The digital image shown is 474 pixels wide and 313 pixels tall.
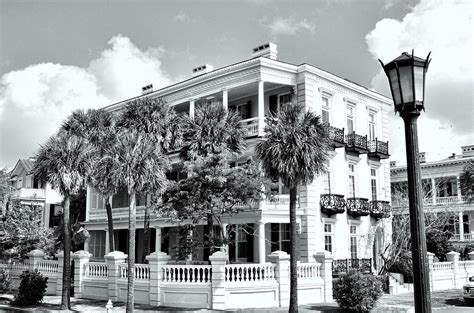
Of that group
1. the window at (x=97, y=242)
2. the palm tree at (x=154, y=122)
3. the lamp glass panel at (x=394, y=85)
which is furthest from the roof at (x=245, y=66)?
the lamp glass panel at (x=394, y=85)

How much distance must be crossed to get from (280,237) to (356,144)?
7.70 meters

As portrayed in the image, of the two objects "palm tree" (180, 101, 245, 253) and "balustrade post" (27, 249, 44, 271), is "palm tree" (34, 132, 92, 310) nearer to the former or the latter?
"palm tree" (180, 101, 245, 253)

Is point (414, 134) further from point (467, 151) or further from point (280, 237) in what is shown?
point (467, 151)

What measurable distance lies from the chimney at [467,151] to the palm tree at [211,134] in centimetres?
3584

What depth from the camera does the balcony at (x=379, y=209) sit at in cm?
3397

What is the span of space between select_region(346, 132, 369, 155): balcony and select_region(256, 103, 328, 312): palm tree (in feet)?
44.1

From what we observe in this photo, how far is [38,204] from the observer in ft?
176

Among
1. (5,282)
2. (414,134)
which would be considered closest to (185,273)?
(5,282)

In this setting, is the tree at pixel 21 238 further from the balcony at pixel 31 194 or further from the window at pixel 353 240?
the window at pixel 353 240

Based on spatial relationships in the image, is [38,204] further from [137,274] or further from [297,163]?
[297,163]

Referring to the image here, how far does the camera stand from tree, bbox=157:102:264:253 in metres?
24.2

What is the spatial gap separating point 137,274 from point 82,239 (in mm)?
18348

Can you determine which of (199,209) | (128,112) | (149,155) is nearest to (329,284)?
(199,209)

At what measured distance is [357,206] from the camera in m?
32.6
